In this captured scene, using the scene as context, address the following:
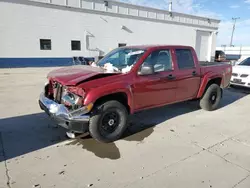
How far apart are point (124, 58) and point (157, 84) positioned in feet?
3.09

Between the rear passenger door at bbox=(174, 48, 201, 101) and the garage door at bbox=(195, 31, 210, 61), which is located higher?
the garage door at bbox=(195, 31, 210, 61)

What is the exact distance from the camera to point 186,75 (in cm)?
515

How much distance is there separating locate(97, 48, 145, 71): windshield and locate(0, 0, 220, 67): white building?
12.6 meters

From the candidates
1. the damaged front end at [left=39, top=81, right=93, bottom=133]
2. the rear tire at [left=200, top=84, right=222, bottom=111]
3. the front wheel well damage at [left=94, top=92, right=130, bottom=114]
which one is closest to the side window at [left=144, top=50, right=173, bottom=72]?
the front wheel well damage at [left=94, top=92, right=130, bottom=114]

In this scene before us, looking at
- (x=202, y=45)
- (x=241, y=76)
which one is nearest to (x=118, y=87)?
(x=241, y=76)

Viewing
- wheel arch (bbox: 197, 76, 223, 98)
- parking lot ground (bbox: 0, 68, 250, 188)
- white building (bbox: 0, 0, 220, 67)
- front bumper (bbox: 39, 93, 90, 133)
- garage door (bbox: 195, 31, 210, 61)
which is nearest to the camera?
parking lot ground (bbox: 0, 68, 250, 188)

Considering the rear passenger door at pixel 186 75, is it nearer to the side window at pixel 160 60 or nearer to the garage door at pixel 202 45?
the side window at pixel 160 60

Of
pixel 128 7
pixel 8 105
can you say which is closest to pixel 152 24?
pixel 128 7

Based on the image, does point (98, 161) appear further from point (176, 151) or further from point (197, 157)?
point (197, 157)

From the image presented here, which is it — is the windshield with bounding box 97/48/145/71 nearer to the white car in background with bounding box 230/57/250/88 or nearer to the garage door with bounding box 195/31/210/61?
the white car in background with bounding box 230/57/250/88

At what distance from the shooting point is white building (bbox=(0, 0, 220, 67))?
14953 mm

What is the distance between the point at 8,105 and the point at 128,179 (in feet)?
15.9

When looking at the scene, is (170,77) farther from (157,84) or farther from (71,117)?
(71,117)

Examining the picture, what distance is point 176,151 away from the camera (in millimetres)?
3762
